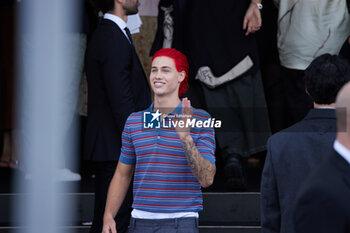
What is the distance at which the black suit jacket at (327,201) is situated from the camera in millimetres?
1415

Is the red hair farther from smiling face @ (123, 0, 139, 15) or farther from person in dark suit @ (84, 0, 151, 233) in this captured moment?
smiling face @ (123, 0, 139, 15)

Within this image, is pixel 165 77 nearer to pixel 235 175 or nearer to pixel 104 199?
pixel 104 199

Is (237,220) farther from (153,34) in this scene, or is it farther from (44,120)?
(44,120)

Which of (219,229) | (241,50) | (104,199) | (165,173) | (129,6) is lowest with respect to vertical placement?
(219,229)

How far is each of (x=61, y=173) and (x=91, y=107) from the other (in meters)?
→ 1.20

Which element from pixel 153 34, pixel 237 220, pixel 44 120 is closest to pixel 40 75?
pixel 44 120

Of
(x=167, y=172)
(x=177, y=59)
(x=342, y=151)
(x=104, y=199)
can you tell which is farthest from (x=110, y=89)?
(x=342, y=151)

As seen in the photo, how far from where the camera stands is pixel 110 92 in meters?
3.51

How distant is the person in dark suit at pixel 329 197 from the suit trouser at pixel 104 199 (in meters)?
2.06

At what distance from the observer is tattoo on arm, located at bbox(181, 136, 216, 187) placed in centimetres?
252

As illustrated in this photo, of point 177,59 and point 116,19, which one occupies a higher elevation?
point 116,19

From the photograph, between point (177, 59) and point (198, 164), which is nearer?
point (198, 164)

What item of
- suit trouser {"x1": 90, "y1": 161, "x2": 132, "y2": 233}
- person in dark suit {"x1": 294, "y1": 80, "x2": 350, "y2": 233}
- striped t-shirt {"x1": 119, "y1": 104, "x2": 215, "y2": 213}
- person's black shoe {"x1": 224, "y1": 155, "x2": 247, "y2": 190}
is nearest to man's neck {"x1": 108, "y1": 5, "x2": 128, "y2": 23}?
suit trouser {"x1": 90, "y1": 161, "x2": 132, "y2": 233}

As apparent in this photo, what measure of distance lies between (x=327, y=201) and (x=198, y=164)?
3.83 ft
